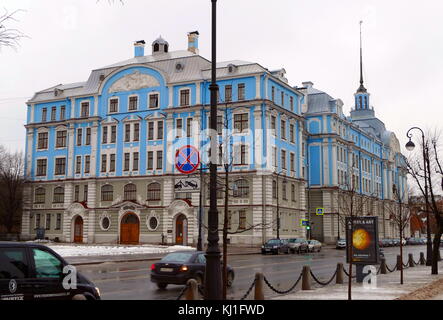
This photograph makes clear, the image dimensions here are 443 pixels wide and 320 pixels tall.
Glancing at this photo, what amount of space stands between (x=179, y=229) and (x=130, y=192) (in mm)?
7604

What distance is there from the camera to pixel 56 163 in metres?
65.2

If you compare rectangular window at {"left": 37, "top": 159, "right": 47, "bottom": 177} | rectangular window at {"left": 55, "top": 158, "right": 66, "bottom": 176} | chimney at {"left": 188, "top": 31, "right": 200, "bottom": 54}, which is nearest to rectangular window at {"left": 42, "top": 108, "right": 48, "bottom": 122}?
rectangular window at {"left": 37, "top": 159, "right": 47, "bottom": 177}

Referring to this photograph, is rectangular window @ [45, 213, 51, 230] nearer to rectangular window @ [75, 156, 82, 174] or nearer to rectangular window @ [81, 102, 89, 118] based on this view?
rectangular window @ [75, 156, 82, 174]

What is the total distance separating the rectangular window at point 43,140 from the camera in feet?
218

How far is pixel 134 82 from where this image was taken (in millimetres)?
61438

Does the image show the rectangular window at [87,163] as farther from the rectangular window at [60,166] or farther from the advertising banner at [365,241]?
the advertising banner at [365,241]

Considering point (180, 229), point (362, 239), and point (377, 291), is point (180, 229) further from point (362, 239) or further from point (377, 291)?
point (377, 291)

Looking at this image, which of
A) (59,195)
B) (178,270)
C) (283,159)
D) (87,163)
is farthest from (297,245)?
(178,270)

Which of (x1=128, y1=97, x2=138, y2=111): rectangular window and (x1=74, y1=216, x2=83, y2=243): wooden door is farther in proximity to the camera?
(x1=74, y1=216, x2=83, y2=243): wooden door

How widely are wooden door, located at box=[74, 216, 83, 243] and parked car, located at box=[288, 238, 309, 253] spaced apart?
25.9 metres

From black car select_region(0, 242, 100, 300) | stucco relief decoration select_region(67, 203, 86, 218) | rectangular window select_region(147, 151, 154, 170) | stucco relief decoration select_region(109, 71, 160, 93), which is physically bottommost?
black car select_region(0, 242, 100, 300)

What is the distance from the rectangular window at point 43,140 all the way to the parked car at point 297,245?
3395 cm

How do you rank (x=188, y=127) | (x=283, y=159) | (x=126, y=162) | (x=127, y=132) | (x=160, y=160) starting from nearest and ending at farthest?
(x=188, y=127)
(x=283, y=159)
(x=160, y=160)
(x=126, y=162)
(x=127, y=132)

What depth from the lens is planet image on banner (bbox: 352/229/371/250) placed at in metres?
19.3
